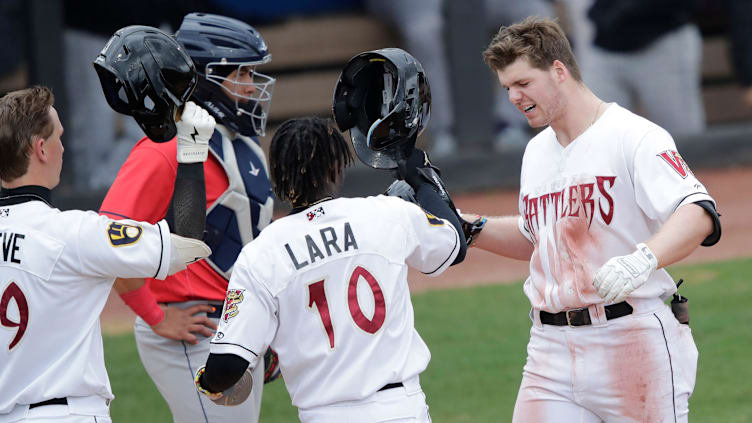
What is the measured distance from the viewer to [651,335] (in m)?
3.49

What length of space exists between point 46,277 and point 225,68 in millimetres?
1368

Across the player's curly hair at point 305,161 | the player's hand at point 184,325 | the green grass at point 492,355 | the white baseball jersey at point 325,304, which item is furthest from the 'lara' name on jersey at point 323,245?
the green grass at point 492,355

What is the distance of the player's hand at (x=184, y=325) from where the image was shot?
12.7 feet

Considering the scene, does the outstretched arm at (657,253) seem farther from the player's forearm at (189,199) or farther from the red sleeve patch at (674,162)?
the player's forearm at (189,199)

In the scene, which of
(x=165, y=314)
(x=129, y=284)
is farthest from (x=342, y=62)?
(x=129, y=284)

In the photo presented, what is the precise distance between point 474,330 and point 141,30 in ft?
15.9

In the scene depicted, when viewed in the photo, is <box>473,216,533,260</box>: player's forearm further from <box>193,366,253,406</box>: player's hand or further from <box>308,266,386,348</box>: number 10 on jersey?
<box>193,366,253,406</box>: player's hand

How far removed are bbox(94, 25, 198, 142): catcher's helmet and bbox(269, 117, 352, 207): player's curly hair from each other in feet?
1.20

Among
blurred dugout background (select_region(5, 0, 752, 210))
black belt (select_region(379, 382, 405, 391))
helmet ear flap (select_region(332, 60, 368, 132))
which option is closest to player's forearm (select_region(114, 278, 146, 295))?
helmet ear flap (select_region(332, 60, 368, 132))

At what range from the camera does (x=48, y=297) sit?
3.11m

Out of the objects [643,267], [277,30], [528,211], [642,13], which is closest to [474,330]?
[528,211]

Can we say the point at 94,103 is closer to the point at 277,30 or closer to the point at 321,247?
the point at 277,30

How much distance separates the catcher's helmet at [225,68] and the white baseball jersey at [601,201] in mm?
1202

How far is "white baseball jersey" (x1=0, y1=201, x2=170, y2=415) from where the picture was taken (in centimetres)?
310
